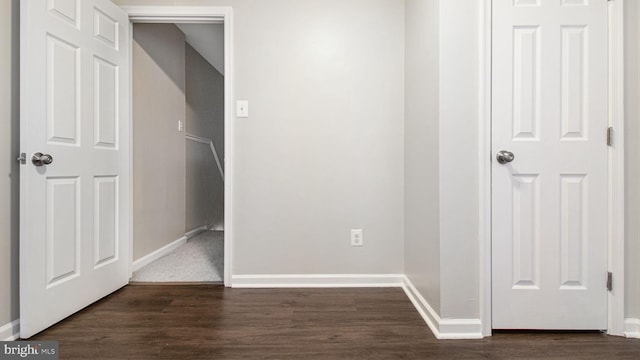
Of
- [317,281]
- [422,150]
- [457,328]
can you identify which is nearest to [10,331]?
[317,281]

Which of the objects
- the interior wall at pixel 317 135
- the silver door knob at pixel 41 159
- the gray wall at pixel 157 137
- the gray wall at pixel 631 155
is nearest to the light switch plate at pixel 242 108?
the interior wall at pixel 317 135

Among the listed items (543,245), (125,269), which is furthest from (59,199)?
(543,245)

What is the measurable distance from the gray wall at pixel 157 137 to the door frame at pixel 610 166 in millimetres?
2572

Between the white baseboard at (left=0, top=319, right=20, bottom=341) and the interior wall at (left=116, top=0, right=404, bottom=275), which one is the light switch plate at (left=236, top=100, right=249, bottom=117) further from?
the white baseboard at (left=0, top=319, right=20, bottom=341)

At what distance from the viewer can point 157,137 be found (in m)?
3.11

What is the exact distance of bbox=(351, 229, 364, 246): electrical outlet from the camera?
94.8 inches

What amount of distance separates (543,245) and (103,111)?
271 centimetres

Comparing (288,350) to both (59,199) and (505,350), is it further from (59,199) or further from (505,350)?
(59,199)

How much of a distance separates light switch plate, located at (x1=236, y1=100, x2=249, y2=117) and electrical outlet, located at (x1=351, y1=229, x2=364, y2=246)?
1158 millimetres

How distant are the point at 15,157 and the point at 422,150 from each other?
2.18 m

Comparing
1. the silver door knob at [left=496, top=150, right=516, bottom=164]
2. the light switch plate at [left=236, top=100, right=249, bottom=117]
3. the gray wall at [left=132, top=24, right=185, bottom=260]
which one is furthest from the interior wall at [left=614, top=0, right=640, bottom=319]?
the gray wall at [left=132, top=24, right=185, bottom=260]

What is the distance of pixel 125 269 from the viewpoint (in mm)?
2367

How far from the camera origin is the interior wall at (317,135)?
2.37 meters

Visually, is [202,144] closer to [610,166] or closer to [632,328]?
[610,166]
